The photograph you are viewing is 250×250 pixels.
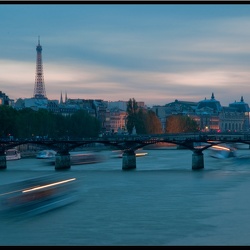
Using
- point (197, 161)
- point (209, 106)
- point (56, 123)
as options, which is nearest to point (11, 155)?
point (197, 161)

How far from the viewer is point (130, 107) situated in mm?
61188

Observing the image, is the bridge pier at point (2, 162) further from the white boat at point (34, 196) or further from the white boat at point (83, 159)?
the white boat at point (34, 196)

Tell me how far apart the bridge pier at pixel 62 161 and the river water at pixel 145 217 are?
708 cm

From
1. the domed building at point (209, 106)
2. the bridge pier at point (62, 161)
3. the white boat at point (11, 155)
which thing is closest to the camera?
the bridge pier at point (62, 161)

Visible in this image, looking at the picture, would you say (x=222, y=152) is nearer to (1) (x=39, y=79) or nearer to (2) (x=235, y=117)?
(1) (x=39, y=79)

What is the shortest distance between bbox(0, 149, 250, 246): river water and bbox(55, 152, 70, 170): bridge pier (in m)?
7.08

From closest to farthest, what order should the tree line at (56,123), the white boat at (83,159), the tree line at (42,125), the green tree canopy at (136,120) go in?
the white boat at (83,159)
the tree line at (42,125)
the tree line at (56,123)
the green tree canopy at (136,120)

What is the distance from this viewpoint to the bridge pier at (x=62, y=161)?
107 feet

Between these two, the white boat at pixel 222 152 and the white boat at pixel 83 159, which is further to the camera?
the white boat at pixel 222 152

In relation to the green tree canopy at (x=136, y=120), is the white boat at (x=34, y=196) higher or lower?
lower

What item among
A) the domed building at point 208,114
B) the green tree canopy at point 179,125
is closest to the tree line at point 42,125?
the green tree canopy at point 179,125

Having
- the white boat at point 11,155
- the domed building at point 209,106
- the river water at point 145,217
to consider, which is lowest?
the river water at point 145,217

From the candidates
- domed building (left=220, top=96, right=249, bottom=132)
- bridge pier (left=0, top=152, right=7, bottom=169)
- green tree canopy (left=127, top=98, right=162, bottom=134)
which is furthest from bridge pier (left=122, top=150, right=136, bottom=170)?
domed building (left=220, top=96, right=249, bottom=132)

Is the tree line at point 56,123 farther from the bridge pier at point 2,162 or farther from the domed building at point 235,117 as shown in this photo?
the domed building at point 235,117
